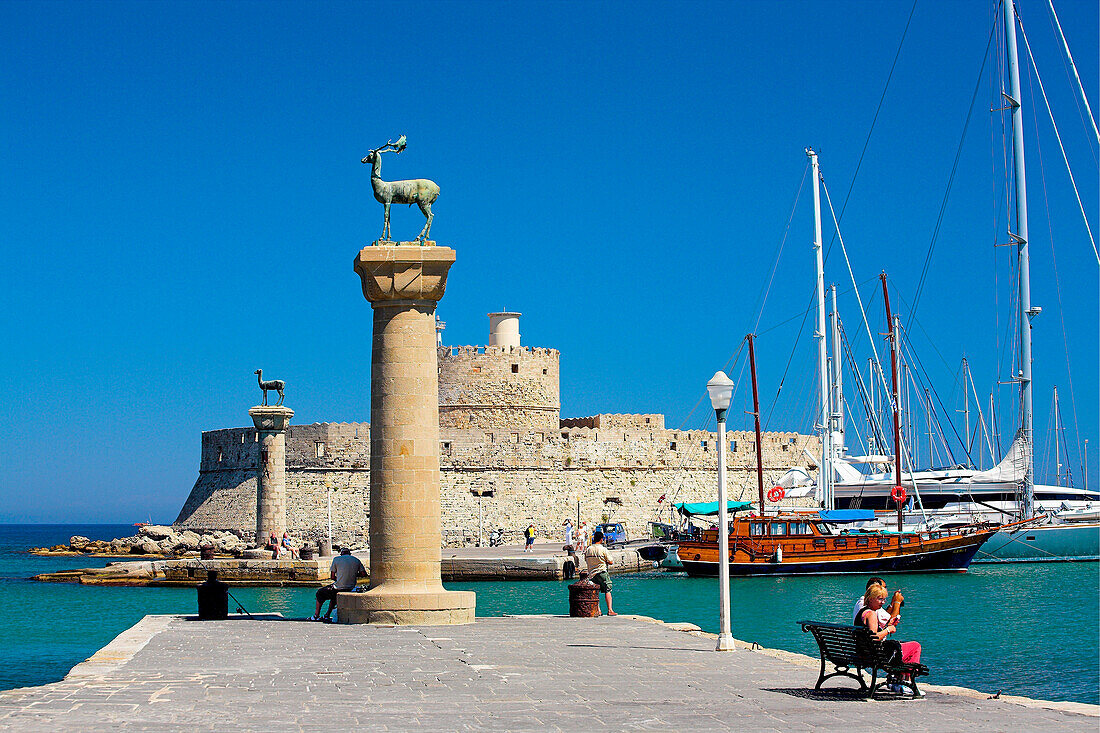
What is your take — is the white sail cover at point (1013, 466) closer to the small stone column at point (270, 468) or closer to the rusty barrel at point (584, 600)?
the small stone column at point (270, 468)

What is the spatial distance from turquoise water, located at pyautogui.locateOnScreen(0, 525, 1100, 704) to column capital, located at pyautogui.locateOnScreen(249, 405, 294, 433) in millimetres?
4390

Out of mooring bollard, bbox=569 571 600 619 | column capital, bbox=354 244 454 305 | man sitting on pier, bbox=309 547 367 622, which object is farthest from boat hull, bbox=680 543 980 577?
column capital, bbox=354 244 454 305

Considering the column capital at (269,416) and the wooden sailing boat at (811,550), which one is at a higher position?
the column capital at (269,416)

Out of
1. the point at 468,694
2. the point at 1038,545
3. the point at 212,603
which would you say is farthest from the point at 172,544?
the point at 468,694

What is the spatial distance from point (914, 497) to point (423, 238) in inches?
1229

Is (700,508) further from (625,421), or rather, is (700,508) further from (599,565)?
(599,565)

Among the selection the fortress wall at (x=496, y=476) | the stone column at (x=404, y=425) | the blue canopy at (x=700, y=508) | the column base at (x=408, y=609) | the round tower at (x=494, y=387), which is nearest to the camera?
the column base at (x=408, y=609)

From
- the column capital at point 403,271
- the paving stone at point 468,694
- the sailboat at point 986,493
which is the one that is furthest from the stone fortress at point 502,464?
the paving stone at point 468,694

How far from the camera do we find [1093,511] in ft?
137

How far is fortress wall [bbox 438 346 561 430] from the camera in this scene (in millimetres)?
40750

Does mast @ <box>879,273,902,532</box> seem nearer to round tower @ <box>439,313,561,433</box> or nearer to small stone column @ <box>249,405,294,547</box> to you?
round tower @ <box>439,313,561,433</box>

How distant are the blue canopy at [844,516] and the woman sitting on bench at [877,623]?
84.0ft

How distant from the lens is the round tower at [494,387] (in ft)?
134

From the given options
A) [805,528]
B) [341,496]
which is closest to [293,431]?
[341,496]
